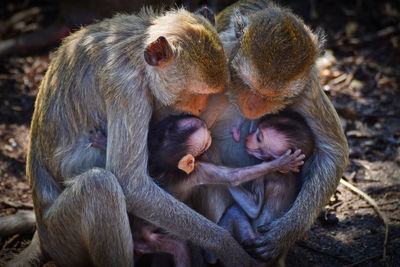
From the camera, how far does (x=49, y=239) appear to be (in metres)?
4.91

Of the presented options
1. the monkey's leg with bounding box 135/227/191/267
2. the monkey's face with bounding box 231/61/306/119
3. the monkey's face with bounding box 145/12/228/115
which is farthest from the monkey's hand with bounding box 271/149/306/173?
the monkey's leg with bounding box 135/227/191/267

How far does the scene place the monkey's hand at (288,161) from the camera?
4.88 metres

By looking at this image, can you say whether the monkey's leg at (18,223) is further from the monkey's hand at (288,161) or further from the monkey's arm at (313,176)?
the monkey's hand at (288,161)

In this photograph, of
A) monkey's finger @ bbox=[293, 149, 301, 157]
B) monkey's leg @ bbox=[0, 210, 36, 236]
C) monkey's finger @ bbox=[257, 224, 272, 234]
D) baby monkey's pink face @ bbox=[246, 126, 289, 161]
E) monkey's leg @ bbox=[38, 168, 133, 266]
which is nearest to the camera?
monkey's leg @ bbox=[38, 168, 133, 266]

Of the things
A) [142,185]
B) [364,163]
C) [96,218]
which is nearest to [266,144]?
[142,185]

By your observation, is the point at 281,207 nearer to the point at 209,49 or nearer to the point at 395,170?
the point at 209,49

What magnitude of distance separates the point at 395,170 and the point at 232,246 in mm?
3313

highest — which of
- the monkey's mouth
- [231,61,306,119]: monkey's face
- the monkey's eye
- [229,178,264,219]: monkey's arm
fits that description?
[231,61,306,119]: monkey's face

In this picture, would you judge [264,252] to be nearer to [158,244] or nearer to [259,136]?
[158,244]

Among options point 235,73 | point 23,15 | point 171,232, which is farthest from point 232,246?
point 23,15

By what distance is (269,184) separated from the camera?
16.9 ft

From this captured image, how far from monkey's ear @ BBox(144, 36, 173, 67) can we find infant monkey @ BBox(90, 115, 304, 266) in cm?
76

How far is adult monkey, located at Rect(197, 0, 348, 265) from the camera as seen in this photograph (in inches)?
174

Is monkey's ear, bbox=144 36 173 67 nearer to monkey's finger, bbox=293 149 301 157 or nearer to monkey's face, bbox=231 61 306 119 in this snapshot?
monkey's face, bbox=231 61 306 119
